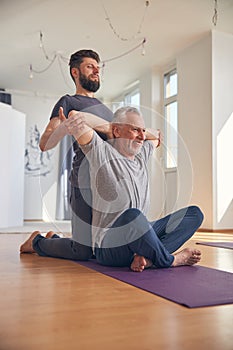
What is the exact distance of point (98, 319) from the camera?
95cm

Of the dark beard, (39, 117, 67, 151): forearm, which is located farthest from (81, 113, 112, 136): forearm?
the dark beard

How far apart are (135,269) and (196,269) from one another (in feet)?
0.91

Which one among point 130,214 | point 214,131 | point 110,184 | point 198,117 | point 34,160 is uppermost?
point 198,117

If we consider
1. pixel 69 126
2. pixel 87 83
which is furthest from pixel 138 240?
pixel 87 83

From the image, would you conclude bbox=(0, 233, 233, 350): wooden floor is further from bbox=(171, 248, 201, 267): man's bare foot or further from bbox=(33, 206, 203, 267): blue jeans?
bbox=(171, 248, 201, 267): man's bare foot

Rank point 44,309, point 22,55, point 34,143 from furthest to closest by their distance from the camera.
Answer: point 34,143 → point 22,55 → point 44,309

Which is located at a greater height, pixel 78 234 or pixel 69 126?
pixel 69 126

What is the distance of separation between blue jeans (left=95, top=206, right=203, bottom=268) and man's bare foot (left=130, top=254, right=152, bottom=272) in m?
0.02

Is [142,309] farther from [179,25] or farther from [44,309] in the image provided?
[179,25]

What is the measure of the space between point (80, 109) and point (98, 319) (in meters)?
1.08

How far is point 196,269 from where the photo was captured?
5.60ft

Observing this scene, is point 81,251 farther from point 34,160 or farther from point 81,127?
point 34,160

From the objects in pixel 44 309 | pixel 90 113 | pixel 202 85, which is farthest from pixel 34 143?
pixel 44 309

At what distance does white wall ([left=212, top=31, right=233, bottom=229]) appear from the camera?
4.72m
